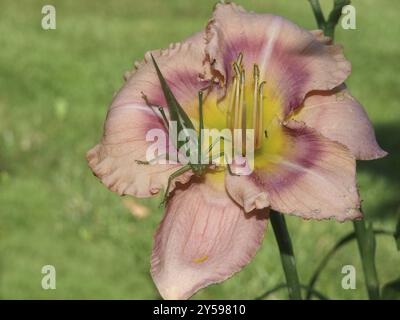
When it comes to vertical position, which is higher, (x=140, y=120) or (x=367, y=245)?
(x=140, y=120)

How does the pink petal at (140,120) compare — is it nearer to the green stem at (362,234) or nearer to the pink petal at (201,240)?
the pink petal at (201,240)

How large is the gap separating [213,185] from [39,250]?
1.53 meters

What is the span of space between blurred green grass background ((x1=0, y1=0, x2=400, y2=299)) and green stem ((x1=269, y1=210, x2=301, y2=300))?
1049 mm

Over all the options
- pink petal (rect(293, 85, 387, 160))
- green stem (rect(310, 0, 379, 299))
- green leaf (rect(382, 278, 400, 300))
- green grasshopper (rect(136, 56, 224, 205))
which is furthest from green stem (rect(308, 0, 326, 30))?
green leaf (rect(382, 278, 400, 300))

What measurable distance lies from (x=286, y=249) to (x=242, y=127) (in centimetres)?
17

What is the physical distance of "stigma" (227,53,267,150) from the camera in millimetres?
1013

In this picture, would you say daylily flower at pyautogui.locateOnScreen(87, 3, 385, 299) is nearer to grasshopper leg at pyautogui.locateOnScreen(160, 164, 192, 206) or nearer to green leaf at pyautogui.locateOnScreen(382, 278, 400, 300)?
grasshopper leg at pyautogui.locateOnScreen(160, 164, 192, 206)

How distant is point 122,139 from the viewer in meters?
0.99

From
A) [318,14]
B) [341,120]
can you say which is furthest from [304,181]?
[318,14]

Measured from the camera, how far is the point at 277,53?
1.04 m

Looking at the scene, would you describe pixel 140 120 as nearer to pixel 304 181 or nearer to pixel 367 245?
pixel 304 181

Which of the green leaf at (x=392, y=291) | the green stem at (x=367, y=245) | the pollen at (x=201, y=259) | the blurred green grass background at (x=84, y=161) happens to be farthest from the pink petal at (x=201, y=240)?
the blurred green grass background at (x=84, y=161)
